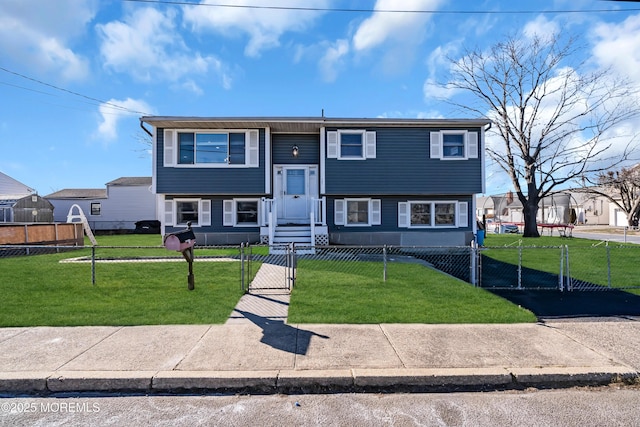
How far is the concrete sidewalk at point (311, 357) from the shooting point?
13.4 feet

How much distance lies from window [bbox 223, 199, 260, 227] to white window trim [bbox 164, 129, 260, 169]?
1.77m

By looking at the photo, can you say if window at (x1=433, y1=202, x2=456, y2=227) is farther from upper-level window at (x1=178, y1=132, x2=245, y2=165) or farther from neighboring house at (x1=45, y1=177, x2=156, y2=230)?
neighboring house at (x1=45, y1=177, x2=156, y2=230)

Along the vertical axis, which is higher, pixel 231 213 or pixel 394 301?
pixel 231 213

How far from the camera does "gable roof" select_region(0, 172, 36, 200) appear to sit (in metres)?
34.6

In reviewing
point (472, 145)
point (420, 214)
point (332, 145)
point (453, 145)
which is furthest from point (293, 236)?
point (472, 145)

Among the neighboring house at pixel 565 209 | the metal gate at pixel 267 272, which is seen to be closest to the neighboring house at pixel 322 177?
the metal gate at pixel 267 272

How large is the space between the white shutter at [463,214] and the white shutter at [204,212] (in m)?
11.9

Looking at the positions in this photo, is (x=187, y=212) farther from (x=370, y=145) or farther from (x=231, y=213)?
(x=370, y=145)

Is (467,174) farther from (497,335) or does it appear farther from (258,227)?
(497,335)

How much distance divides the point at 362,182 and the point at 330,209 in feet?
6.60

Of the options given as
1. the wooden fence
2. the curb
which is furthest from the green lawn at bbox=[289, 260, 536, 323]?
the wooden fence

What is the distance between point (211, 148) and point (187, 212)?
10.6 ft

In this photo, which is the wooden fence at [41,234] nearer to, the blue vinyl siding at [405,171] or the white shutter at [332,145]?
the blue vinyl siding at [405,171]

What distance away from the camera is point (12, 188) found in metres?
36.0
